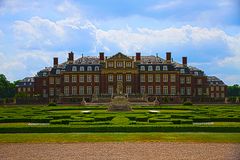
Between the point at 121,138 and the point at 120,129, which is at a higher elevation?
the point at 120,129

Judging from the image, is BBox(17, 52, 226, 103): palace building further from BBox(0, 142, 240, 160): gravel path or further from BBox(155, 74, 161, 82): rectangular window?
BBox(0, 142, 240, 160): gravel path

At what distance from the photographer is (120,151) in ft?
43.8

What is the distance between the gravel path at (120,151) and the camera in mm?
12320

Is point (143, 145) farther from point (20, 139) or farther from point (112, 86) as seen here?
point (112, 86)

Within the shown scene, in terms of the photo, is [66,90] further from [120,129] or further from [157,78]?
[120,129]

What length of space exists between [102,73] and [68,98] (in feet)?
24.3

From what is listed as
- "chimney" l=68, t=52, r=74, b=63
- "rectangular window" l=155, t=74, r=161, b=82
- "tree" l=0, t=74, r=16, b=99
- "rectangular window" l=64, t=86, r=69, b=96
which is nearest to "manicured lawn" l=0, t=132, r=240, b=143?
"rectangular window" l=155, t=74, r=161, b=82

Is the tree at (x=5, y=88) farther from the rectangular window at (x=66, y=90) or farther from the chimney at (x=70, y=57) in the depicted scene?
the chimney at (x=70, y=57)

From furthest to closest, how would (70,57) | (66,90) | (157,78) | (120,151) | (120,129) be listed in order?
(66,90), (70,57), (157,78), (120,129), (120,151)

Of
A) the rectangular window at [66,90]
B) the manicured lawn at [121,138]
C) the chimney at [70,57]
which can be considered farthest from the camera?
the rectangular window at [66,90]

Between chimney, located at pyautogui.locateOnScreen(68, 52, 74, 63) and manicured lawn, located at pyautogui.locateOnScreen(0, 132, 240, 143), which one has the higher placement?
chimney, located at pyautogui.locateOnScreen(68, 52, 74, 63)

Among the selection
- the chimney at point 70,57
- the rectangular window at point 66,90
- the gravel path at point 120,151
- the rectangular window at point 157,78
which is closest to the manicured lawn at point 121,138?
the gravel path at point 120,151

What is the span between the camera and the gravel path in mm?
12320

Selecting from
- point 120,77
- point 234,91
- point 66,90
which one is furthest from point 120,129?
point 234,91
